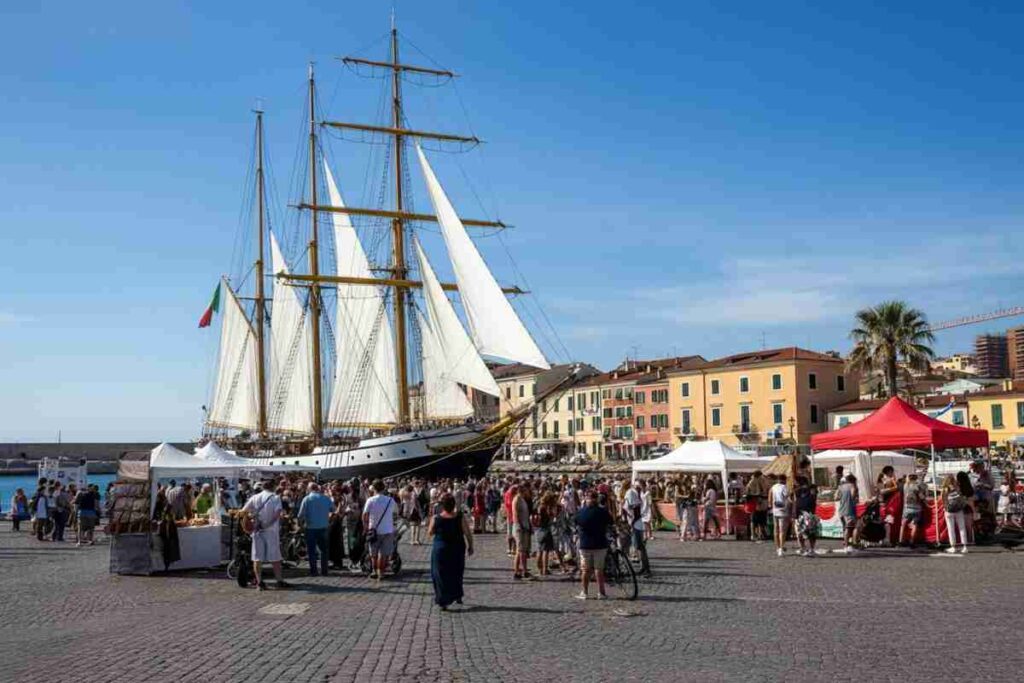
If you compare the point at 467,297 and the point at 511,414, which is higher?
the point at 467,297

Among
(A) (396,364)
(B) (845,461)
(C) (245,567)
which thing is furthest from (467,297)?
(C) (245,567)

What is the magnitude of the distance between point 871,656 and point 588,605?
4.63 metres

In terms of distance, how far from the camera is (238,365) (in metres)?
67.7

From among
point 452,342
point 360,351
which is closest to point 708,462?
point 452,342

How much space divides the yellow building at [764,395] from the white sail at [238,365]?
3365 cm

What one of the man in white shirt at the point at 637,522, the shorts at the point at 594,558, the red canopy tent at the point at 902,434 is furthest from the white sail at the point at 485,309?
the shorts at the point at 594,558

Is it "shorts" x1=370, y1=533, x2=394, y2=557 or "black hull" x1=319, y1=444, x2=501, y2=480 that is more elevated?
"black hull" x1=319, y1=444, x2=501, y2=480

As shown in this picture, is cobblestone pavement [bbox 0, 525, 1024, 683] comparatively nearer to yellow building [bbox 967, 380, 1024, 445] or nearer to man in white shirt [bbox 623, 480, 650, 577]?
man in white shirt [bbox 623, 480, 650, 577]

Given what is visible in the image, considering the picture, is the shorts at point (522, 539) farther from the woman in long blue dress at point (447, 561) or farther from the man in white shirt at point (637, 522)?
the woman in long blue dress at point (447, 561)

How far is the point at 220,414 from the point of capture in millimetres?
68625

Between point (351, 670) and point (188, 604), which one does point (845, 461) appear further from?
point (351, 670)

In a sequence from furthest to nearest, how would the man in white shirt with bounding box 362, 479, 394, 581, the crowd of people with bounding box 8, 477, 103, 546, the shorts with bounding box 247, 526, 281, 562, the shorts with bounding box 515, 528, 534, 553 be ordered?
A: 1. the crowd of people with bounding box 8, 477, 103, 546
2. the shorts with bounding box 515, 528, 534, 553
3. the man in white shirt with bounding box 362, 479, 394, 581
4. the shorts with bounding box 247, 526, 281, 562

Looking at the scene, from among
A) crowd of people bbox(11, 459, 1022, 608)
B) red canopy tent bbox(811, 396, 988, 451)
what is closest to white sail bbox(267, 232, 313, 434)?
crowd of people bbox(11, 459, 1022, 608)

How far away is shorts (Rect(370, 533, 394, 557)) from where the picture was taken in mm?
16620
